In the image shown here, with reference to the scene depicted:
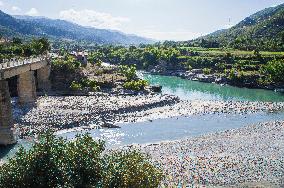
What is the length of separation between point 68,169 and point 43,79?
88684mm

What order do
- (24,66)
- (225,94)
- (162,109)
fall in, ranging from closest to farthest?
(24,66)
(162,109)
(225,94)

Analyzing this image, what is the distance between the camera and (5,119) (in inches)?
2736

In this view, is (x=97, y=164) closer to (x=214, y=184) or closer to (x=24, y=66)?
(x=214, y=184)

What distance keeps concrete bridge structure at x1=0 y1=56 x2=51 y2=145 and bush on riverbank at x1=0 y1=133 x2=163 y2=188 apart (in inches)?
1529

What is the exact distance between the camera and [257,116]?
93.8 metres

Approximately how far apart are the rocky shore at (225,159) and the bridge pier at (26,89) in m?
38.6

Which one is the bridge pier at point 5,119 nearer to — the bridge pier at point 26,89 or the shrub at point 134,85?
the bridge pier at point 26,89

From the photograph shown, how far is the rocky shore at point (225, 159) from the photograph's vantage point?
50.1 m

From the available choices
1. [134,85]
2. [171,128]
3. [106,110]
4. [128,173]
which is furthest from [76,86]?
[128,173]

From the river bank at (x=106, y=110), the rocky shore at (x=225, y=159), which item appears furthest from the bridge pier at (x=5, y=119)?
the rocky shore at (x=225, y=159)

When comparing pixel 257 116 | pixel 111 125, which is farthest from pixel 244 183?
pixel 257 116

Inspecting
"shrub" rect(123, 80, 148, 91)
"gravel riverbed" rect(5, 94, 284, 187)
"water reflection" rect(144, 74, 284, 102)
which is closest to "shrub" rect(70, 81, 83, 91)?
"gravel riverbed" rect(5, 94, 284, 187)

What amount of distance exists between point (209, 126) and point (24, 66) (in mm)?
40184

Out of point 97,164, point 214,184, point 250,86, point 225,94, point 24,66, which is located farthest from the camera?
point 250,86
